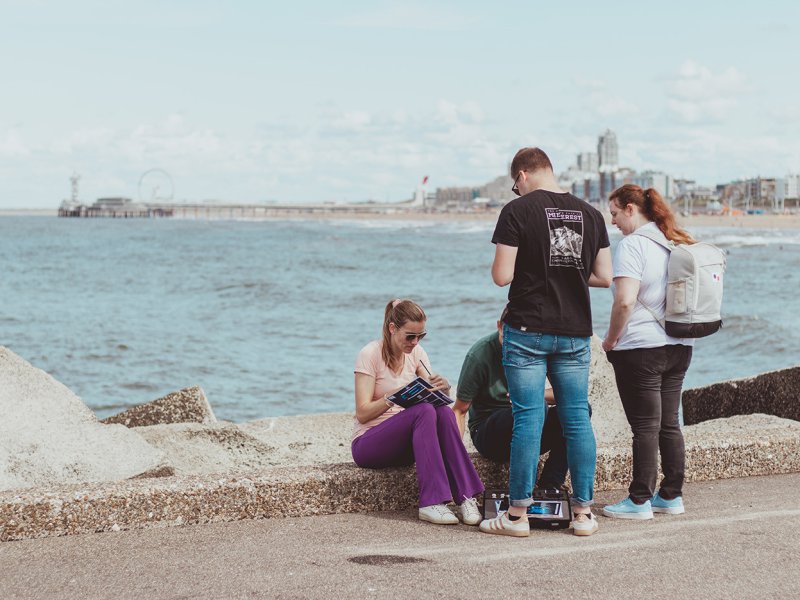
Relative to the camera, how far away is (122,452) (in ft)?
19.3

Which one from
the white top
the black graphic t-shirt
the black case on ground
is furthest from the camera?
the white top

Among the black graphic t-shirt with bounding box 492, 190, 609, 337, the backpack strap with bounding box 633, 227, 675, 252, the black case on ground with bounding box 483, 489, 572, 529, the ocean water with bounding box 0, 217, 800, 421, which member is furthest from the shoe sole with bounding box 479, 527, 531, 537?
the ocean water with bounding box 0, 217, 800, 421

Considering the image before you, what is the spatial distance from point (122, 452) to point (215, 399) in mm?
7347

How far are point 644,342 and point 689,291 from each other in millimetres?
326

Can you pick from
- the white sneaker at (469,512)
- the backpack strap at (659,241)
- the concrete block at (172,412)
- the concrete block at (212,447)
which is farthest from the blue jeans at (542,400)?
the concrete block at (172,412)

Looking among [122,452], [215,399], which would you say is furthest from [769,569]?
[215,399]

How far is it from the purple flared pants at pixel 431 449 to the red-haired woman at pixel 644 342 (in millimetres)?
752

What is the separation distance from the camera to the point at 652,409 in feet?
17.0

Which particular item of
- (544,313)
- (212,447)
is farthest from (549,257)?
(212,447)

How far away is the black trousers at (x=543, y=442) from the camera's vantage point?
17.7 feet

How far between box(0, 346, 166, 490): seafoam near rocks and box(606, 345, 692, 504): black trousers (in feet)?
8.41

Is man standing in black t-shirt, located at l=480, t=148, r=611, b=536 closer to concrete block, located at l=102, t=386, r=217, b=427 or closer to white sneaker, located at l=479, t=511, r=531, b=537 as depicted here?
white sneaker, located at l=479, t=511, r=531, b=537

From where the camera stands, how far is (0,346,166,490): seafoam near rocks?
18.5 feet

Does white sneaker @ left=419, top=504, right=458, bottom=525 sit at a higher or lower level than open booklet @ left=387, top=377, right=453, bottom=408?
lower
